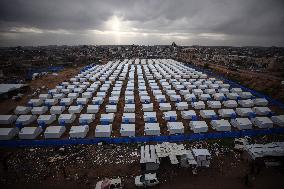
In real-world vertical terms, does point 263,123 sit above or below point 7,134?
above

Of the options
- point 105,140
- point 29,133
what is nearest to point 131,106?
point 105,140

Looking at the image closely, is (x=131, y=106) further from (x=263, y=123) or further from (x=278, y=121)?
(x=278, y=121)

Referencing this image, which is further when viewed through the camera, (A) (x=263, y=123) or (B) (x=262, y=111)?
(B) (x=262, y=111)

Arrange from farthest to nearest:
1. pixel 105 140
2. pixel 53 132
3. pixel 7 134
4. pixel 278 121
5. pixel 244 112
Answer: pixel 244 112, pixel 278 121, pixel 53 132, pixel 7 134, pixel 105 140

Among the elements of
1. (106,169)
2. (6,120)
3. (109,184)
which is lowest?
(106,169)

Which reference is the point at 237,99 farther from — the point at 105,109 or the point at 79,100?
the point at 79,100

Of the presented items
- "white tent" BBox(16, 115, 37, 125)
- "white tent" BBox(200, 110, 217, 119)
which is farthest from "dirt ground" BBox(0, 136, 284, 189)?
"white tent" BBox(200, 110, 217, 119)

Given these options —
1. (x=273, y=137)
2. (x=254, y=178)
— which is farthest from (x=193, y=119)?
(x=254, y=178)

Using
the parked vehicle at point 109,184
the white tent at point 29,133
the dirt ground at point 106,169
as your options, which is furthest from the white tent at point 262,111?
the white tent at point 29,133

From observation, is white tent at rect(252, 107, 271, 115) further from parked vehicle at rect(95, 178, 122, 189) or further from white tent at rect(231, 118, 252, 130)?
parked vehicle at rect(95, 178, 122, 189)
